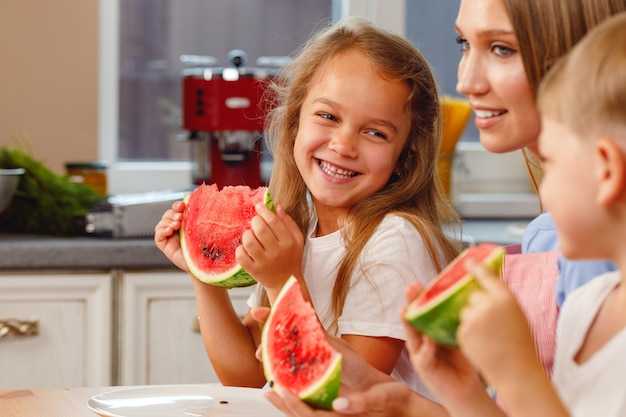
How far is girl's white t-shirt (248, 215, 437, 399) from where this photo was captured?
1.60 metres

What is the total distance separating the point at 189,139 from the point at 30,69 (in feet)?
1.86

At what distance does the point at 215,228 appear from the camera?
182 centimetres

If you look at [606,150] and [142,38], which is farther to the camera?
[142,38]

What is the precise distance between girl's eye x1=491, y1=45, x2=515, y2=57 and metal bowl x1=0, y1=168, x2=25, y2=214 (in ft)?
5.53

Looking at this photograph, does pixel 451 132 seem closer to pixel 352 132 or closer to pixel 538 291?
pixel 352 132

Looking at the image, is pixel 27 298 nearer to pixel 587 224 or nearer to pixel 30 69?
pixel 30 69

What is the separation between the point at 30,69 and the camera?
126 inches

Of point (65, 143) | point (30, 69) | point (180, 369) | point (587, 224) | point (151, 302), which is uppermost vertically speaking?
point (587, 224)

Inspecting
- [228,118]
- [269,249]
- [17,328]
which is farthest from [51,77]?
[269,249]

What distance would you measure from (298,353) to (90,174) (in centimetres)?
203

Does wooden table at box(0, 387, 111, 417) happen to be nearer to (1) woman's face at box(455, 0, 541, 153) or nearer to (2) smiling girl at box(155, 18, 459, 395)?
(2) smiling girl at box(155, 18, 459, 395)

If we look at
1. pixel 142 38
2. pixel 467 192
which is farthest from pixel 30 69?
pixel 467 192

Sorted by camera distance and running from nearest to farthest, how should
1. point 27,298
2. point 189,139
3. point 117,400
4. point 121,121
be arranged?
point 117,400
point 27,298
point 189,139
point 121,121

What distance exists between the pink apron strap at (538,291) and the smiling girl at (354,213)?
352 mm
